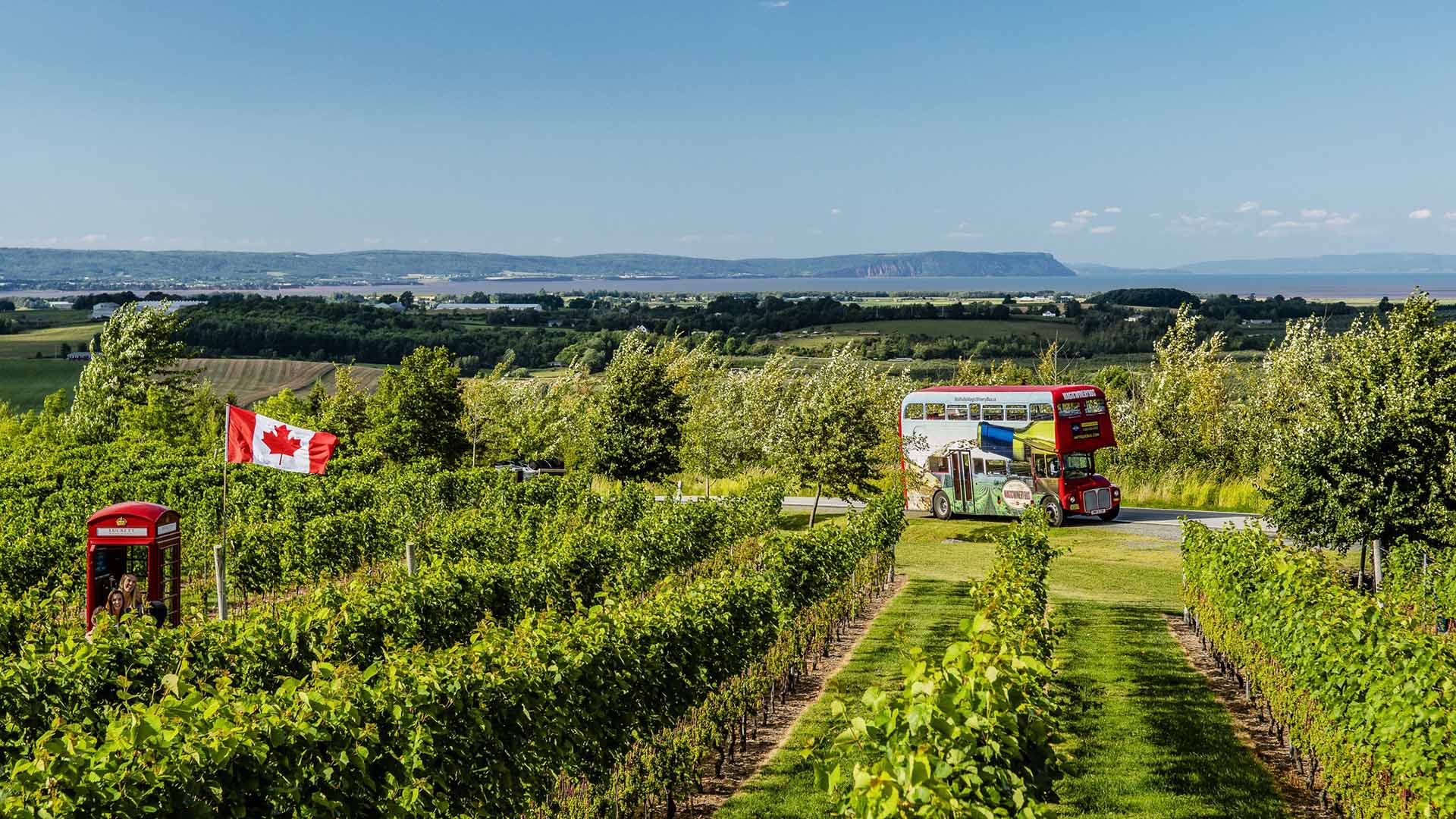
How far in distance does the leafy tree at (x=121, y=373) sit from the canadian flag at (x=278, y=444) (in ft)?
106

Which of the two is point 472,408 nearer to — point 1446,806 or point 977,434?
point 977,434

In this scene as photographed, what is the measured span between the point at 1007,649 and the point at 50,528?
78.2 ft

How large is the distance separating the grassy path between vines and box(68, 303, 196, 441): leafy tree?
122ft

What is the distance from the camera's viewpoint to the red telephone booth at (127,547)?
1862cm

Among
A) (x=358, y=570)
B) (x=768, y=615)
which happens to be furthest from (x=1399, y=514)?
(x=358, y=570)

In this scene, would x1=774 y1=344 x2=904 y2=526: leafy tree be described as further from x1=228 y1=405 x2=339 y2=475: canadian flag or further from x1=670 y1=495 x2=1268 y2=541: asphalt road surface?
x1=228 y1=405 x2=339 y2=475: canadian flag

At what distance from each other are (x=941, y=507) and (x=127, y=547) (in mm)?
26071

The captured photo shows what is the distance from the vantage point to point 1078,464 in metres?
36.4

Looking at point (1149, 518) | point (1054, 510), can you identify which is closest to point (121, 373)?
point (1054, 510)

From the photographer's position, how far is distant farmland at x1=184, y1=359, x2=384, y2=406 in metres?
92.6

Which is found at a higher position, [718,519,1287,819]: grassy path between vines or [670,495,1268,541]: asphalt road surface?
[718,519,1287,819]: grassy path between vines

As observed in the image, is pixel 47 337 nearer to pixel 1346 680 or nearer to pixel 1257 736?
pixel 1257 736

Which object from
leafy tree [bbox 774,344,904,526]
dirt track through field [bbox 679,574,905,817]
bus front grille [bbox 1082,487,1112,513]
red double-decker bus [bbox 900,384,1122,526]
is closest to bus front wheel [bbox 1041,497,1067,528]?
red double-decker bus [bbox 900,384,1122,526]

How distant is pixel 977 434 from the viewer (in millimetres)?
36812
